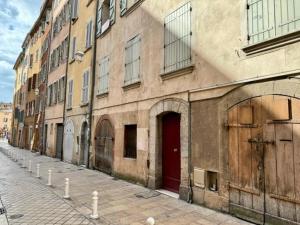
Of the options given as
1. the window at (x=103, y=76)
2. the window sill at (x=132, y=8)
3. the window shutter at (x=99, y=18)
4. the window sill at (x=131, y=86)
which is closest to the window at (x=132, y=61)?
the window sill at (x=131, y=86)

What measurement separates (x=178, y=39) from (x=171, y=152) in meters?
3.44

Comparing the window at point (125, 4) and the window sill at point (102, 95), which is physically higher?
the window at point (125, 4)

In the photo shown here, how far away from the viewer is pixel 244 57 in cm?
586

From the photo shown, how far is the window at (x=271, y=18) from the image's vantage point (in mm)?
5008

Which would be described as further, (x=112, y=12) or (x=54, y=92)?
(x=54, y=92)

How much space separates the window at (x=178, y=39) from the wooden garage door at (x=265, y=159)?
8.06 feet

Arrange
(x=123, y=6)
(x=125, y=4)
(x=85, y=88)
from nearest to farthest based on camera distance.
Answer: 1. (x=125, y=4)
2. (x=123, y=6)
3. (x=85, y=88)

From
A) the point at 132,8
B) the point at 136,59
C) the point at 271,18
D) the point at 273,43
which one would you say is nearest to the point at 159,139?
the point at 136,59

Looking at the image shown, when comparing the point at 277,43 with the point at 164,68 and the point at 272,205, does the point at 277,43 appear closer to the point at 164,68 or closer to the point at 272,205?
the point at 272,205

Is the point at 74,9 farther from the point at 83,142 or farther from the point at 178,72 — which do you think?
the point at 178,72

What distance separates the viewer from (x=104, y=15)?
13.6 metres

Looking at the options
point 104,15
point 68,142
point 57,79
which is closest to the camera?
point 104,15

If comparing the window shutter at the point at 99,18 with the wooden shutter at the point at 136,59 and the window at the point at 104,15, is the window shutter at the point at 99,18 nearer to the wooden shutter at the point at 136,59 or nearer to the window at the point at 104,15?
the window at the point at 104,15

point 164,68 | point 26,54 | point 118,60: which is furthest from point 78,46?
point 26,54
